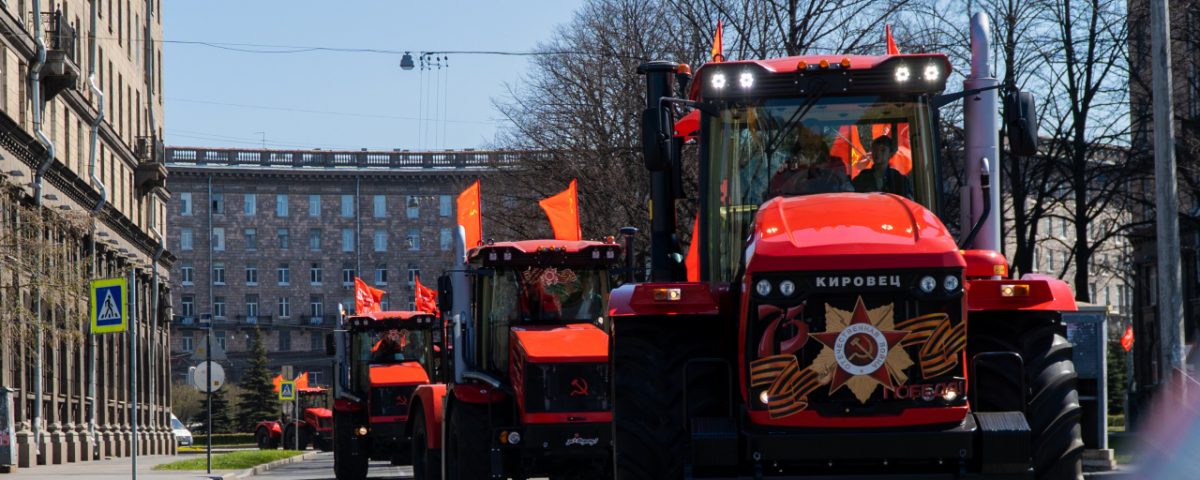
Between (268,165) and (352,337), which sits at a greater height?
(268,165)

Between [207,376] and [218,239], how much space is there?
94.7 m

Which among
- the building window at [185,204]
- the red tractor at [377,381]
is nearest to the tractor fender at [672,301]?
the red tractor at [377,381]

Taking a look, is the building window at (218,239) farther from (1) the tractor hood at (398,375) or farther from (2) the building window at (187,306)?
(1) the tractor hood at (398,375)

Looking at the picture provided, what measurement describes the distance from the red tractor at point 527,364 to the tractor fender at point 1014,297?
24.7 ft

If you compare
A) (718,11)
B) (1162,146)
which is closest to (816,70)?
(1162,146)

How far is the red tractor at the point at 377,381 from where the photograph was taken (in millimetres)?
26688

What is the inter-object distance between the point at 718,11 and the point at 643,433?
84.2 feet

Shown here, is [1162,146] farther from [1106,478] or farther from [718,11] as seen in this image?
[718,11]

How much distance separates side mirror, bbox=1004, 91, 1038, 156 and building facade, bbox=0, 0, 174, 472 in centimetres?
1638

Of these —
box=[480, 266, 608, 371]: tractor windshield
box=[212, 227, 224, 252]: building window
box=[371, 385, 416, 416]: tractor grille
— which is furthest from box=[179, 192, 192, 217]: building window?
box=[480, 266, 608, 371]: tractor windshield

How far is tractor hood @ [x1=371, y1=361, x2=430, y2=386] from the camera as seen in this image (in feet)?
88.1

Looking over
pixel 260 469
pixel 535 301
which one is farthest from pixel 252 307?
pixel 535 301

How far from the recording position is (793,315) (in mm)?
8961

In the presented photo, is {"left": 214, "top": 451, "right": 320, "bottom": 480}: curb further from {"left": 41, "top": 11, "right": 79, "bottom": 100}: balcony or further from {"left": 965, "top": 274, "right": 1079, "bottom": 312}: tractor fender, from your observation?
{"left": 965, "top": 274, "right": 1079, "bottom": 312}: tractor fender
